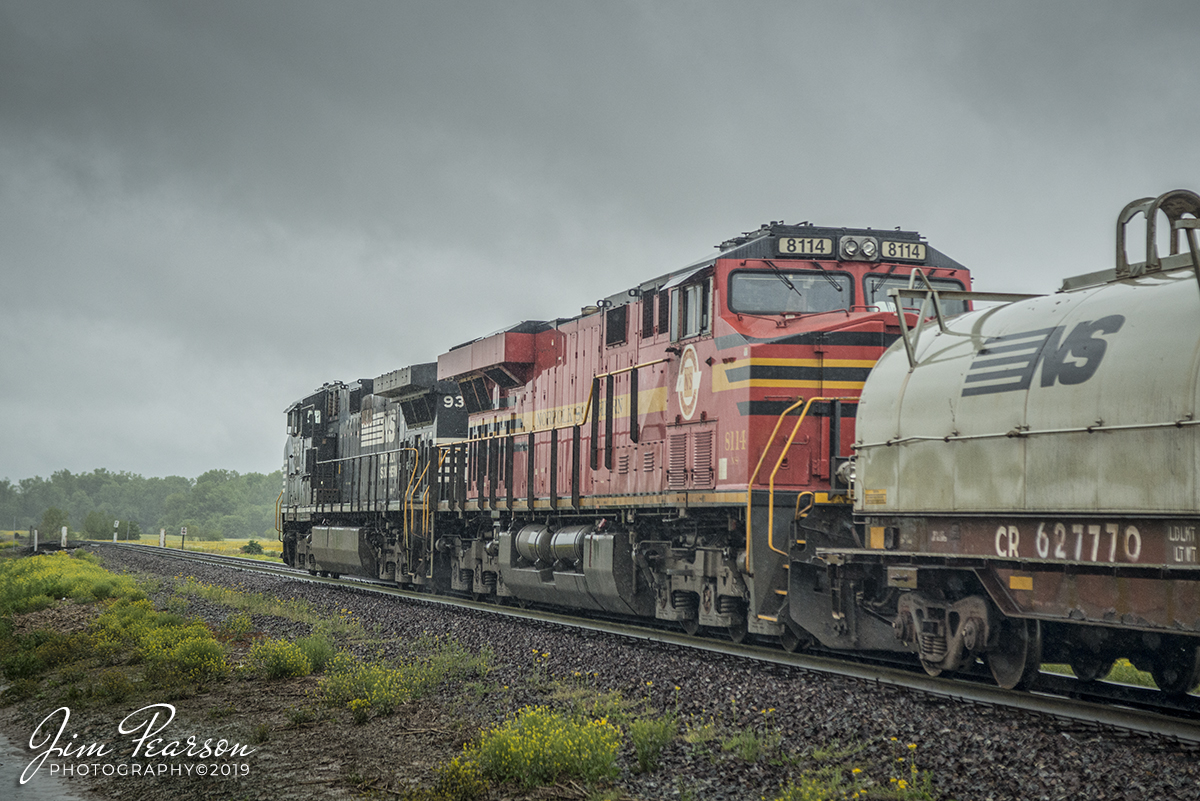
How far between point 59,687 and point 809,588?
931cm

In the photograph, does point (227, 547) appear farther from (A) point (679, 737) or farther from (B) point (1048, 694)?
(B) point (1048, 694)

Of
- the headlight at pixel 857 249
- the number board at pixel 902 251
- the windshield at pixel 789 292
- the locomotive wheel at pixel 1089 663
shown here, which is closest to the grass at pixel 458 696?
the locomotive wheel at pixel 1089 663

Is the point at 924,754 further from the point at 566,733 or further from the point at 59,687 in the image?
the point at 59,687

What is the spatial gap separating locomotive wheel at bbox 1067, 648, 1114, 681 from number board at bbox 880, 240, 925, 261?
5.39 m

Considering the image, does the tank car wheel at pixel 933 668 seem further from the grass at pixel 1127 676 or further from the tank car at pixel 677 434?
the tank car at pixel 677 434

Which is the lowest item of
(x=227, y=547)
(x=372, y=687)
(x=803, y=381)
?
(x=227, y=547)

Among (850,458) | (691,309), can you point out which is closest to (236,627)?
(691,309)

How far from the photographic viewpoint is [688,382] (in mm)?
13984

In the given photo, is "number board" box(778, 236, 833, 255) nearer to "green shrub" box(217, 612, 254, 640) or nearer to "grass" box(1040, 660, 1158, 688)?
"grass" box(1040, 660, 1158, 688)

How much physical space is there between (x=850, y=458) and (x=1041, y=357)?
3529 millimetres

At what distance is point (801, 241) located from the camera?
13086mm

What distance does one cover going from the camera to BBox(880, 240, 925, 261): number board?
13.1 meters

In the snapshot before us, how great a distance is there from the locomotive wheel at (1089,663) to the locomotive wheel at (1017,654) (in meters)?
0.35


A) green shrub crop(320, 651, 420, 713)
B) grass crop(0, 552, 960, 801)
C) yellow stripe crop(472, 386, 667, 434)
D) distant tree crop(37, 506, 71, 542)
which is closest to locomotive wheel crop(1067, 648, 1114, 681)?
grass crop(0, 552, 960, 801)
